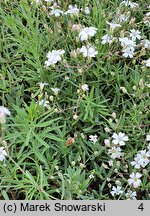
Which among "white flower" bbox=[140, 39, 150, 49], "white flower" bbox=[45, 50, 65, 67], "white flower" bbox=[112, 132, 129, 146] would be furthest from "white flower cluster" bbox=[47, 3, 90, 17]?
"white flower" bbox=[112, 132, 129, 146]

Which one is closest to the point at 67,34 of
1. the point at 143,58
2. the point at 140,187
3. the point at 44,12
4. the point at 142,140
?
the point at 44,12

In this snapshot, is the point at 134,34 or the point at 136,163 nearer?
the point at 136,163

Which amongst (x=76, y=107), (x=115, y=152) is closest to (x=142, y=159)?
(x=115, y=152)

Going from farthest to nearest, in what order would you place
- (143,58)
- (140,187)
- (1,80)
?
(143,58) < (1,80) < (140,187)

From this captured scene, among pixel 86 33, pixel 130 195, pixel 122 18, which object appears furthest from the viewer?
pixel 122 18

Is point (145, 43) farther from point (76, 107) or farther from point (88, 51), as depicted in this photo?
point (76, 107)

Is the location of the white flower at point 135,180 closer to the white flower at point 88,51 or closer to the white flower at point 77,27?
the white flower at point 88,51

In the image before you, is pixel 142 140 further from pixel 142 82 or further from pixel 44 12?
pixel 44 12
